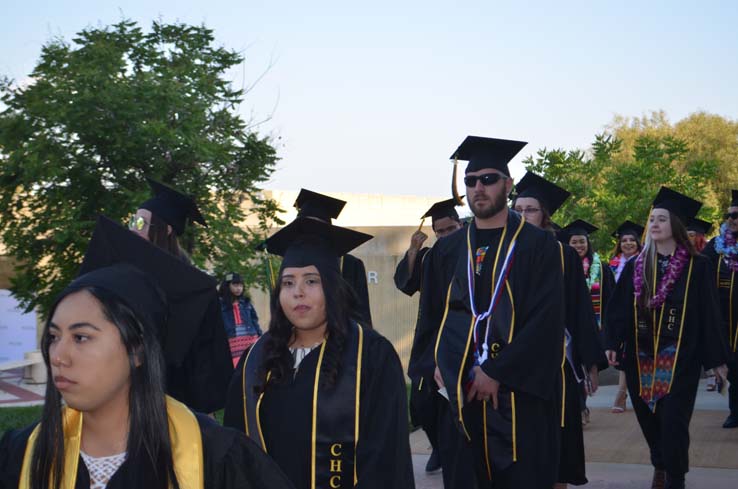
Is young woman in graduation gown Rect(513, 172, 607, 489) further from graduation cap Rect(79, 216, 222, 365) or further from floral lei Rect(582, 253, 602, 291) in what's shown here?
floral lei Rect(582, 253, 602, 291)

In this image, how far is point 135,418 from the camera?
8.15ft

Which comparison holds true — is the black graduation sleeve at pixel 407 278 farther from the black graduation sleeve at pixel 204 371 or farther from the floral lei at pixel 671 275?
the black graduation sleeve at pixel 204 371

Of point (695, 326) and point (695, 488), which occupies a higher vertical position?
point (695, 326)

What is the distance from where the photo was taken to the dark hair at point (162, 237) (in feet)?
16.9

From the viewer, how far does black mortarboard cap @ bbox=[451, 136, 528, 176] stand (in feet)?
19.0

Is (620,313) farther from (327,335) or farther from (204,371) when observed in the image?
(204,371)

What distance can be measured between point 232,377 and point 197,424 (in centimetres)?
195

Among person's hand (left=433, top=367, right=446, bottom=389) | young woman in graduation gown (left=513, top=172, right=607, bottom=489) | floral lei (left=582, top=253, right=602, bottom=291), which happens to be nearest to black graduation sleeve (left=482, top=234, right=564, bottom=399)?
person's hand (left=433, top=367, right=446, bottom=389)

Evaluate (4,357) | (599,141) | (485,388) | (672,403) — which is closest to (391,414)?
(485,388)

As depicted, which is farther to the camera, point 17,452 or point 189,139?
point 189,139

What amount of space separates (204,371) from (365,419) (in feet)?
2.62

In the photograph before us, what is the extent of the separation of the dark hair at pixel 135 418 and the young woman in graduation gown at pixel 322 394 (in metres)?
1.69

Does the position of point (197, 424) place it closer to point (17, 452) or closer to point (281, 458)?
point (17, 452)

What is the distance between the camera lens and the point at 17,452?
8.19 ft
